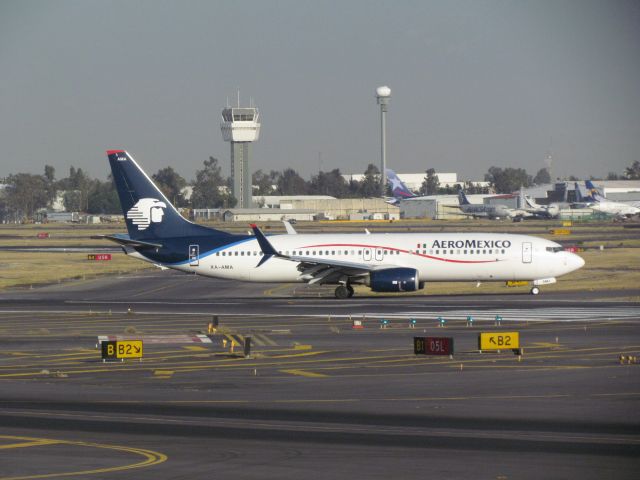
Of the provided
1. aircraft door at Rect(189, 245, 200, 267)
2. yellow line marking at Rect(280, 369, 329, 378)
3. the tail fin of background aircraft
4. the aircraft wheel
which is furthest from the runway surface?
the tail fin of background aircraft

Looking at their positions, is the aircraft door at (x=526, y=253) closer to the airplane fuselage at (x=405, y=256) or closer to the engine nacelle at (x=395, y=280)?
the airplane fuselage at (x=405, y=256)

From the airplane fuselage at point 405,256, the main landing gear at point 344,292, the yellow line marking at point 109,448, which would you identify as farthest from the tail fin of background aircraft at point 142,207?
the yellow line marking at point 109,448

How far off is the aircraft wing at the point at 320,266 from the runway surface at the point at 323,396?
750cm

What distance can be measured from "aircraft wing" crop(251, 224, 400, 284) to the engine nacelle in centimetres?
94

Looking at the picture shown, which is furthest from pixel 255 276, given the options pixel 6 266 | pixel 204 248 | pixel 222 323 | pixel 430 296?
pixel 6 266

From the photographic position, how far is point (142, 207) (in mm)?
65938

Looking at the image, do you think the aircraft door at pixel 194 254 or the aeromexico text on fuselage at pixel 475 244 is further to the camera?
the aircraft door at pixel 194 254

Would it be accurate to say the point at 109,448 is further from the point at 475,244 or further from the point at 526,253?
the point at 526,253

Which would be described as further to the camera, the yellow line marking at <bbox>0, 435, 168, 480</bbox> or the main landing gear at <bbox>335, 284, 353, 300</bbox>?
the main landing gear at <bbox>335, 284, 353, 300</bbox>

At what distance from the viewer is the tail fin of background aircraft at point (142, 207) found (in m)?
65.9

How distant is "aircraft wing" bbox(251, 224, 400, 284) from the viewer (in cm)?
6328

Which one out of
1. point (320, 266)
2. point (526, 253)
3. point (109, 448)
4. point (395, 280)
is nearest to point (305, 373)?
point (109, 448)

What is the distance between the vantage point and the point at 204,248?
214 feet

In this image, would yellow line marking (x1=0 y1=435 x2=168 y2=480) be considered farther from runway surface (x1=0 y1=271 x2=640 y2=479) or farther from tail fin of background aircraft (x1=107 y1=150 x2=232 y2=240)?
tail fin of background aircraft (x1=107 y1=150 x2=232 y2=240)
